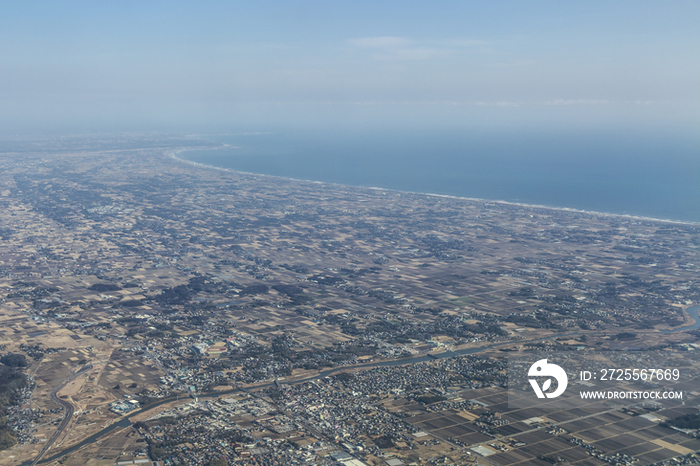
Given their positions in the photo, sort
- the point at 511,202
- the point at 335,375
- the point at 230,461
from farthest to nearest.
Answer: the point at 511,202
the point at 335,375
the point at 230,461

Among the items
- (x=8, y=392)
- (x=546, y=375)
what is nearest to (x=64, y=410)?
(x=8, y=392)

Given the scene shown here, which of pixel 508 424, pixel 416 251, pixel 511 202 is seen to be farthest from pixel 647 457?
pixel 511 202

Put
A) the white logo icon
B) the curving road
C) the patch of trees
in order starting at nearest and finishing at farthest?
the curving road < the patch of trees < the white logo icon

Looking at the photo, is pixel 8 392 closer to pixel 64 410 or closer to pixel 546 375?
pixel 64 410

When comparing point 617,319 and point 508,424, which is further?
point 617,319

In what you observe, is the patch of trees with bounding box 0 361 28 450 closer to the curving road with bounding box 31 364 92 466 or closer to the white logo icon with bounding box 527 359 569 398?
the curving road with bounding box 31 364 92 466

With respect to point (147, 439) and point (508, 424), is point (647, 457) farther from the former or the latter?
point (147, 439)

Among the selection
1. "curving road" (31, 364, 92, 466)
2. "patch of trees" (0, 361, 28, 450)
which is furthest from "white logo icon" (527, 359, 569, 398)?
"patch of trees" (0, 361, 28, 450)

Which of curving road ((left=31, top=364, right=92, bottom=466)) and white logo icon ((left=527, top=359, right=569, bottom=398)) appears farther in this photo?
white logo icon ((left=527, top=359, right=569, bottom=398))
